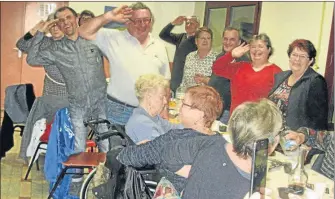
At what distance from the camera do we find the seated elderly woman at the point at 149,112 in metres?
2.15

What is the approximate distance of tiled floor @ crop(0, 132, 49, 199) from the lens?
110 inches

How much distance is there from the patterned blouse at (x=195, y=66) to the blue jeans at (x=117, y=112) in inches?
12.4

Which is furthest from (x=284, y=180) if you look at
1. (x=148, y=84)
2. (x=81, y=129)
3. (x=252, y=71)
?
(x=81, y=129)

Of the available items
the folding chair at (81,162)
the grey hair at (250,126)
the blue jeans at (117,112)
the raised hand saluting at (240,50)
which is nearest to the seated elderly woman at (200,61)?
the raised hand saluting at (240,50)

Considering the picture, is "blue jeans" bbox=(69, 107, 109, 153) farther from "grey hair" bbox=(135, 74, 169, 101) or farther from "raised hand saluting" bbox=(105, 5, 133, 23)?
"raised hand saluting" bbox=(105, 5, 133, 23)

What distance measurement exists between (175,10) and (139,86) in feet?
1.40

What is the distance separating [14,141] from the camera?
2.75 metres

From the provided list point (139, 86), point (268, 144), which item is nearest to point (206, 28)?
point (139, 86)

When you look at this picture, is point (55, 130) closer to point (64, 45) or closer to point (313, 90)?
point (64, 45)

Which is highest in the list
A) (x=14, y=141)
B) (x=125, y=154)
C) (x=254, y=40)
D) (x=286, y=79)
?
(x=254, y=40)

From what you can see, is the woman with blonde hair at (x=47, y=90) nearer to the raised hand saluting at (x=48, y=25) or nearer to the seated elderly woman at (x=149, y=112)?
the raised hand saluting at (x=48, y=25)

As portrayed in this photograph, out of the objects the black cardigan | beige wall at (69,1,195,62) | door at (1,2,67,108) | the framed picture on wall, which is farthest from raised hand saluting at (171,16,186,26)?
the black cardigan

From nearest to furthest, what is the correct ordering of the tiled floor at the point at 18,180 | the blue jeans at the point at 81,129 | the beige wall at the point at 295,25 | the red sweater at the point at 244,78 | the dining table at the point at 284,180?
1. the dining table at the point at 284,180
2. the beige wall at the point at 295,25
3. the red sweater at the point at 244,78
4. the blue jeans at the point at 81,129
5. the tiled floor at the point at 18,180

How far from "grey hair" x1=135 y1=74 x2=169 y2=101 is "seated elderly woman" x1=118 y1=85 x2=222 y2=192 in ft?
1.26
